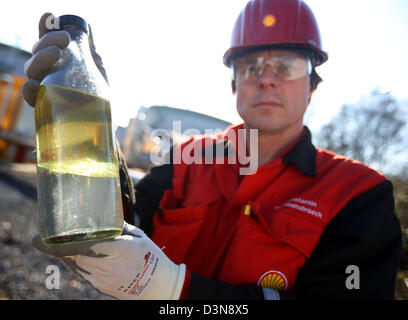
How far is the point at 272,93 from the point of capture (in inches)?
72.8

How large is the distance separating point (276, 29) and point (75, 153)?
5.07 feet

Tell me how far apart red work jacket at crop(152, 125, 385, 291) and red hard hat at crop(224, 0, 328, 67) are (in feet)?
2.08

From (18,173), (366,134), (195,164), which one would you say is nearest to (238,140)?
(195,164)

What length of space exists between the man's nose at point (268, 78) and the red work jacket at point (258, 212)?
1.37ft

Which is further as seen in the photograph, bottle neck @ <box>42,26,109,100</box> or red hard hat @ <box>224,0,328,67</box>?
red hard hat @ <box>224,0,328,67</box>

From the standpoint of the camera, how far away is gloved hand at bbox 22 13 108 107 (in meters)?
1.19

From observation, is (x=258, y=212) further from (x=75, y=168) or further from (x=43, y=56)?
(x=43, y=56)

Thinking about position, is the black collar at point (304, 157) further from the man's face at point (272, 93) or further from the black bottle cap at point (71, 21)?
the black bottle cap at point (71, 21)

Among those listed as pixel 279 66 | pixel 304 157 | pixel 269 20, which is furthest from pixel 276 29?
pixel 304 157

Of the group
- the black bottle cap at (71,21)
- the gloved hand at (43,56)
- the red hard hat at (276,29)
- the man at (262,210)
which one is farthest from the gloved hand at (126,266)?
the red hard hat at (276,29)

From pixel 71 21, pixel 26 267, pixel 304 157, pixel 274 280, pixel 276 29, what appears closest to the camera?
pixel 71 21

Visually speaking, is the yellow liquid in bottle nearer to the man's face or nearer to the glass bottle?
the glass bottle

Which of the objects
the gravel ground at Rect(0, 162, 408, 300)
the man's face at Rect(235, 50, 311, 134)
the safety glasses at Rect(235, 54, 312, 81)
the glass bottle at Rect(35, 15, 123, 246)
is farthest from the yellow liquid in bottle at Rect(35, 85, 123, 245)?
the gravel ground at Rect(0, 162, 408, 300)
